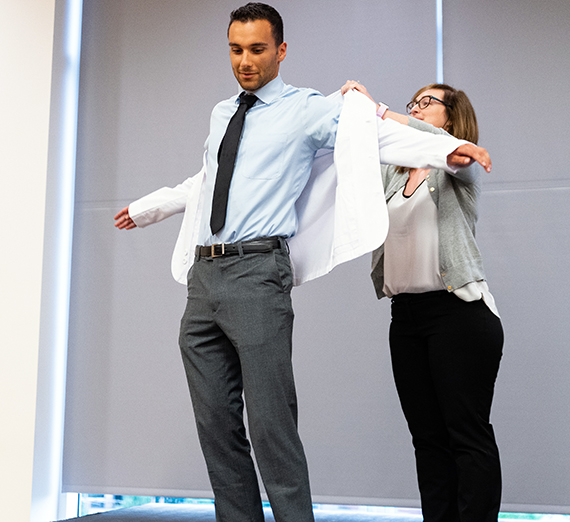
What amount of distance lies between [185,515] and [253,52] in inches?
85.9

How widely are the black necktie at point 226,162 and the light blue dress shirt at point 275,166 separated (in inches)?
0.7

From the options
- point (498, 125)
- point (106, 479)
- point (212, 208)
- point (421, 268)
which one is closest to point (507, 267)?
point (498, 125)

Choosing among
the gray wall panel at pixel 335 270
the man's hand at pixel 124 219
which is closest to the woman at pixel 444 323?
the man's hand at pixel 124 219

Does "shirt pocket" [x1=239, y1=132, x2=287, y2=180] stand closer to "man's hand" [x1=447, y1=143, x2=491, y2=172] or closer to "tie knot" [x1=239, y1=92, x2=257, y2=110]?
"tie knot" [x1=239, y1=92, x2=257, y2=110]

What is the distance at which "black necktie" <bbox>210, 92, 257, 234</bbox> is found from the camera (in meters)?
1.63

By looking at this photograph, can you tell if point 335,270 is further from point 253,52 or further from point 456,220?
point 253,52

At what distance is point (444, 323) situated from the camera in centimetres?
172

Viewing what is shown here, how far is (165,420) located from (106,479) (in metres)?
0.42

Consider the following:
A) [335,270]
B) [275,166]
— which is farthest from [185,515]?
[275,166]

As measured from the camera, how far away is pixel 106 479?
119 inches

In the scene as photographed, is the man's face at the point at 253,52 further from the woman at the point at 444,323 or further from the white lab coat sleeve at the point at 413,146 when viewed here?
the white lab coat sleeve at the point at 413,146

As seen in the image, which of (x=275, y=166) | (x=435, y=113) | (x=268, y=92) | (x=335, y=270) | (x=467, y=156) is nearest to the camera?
(x=467, y=156)

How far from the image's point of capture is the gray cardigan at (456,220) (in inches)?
66.8

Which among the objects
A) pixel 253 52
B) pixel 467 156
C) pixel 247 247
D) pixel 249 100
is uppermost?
pixel 253 52
